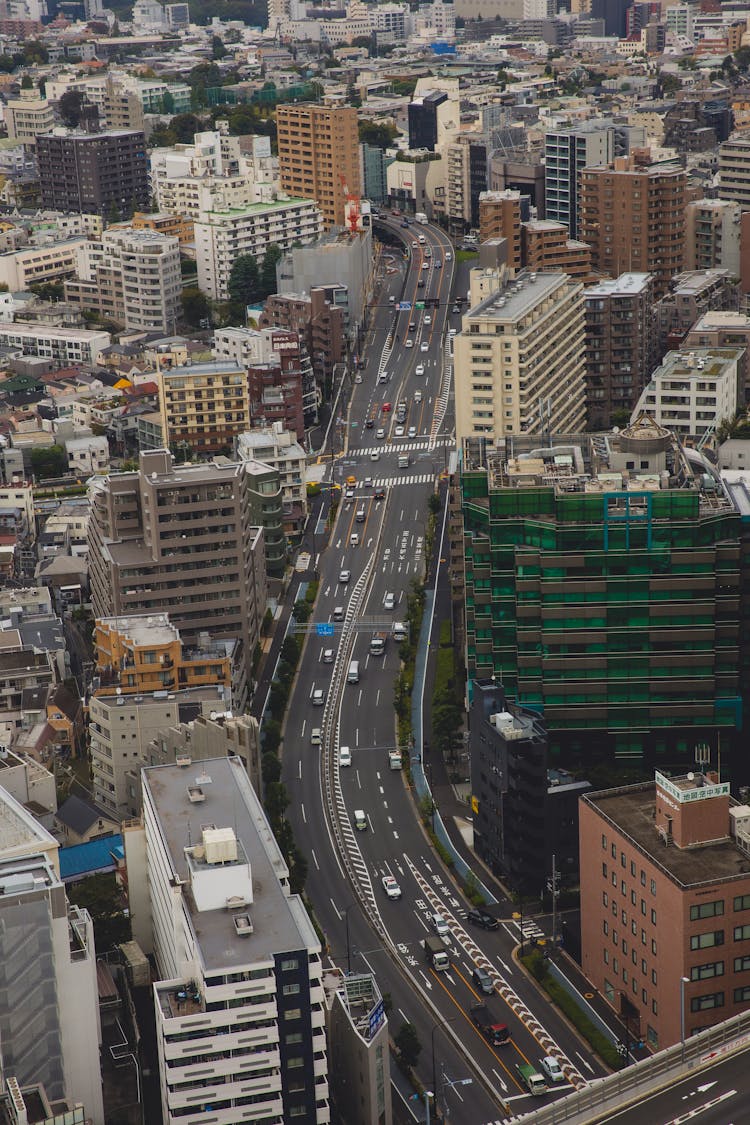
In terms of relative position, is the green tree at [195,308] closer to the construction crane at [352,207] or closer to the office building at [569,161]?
the construction crane at [352,207]

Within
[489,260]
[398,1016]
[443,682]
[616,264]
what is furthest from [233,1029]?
[616,264]

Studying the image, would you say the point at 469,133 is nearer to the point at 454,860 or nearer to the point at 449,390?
the point at 449,390

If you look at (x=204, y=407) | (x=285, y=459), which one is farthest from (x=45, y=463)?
(x=285, y=459)

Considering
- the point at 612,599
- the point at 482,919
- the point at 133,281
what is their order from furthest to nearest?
the point at 133,281
the point at 612,599
the point at 482,919

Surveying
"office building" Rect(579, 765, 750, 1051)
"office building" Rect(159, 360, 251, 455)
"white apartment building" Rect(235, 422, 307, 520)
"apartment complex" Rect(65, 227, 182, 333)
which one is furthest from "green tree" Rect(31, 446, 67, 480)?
"office building" Rect(579, 765, 750, 1051)

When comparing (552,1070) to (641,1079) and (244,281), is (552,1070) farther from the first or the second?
(244,281)

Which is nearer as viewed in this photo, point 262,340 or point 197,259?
point 262,340
